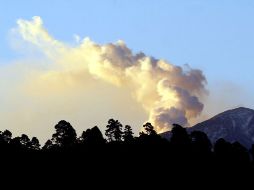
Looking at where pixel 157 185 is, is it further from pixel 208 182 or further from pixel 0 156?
pixel 0 156

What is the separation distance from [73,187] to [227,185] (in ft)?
176

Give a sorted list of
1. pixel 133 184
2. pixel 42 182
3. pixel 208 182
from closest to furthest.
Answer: pixel 42 182 → pixel 133 184 → pixel 208 182

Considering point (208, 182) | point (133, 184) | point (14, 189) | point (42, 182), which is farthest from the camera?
point (208, 182)

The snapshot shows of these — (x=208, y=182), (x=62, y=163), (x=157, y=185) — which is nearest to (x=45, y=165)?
(x=62, y=163)

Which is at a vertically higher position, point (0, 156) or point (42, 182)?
point (0, 156)

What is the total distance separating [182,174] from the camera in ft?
643

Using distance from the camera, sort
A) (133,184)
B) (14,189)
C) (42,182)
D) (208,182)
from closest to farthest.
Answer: (14,189) < (42,182) < (133,184) < (208,182)

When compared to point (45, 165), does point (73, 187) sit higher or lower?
lower

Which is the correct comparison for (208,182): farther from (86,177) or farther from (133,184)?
(86,177)

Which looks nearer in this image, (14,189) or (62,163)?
(14,189)

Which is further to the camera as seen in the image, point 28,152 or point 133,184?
point 28,152

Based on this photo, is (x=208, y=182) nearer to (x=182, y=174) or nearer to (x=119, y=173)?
(x=182, y=174)

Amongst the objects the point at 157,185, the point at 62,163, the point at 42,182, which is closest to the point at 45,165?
the point at 62,163

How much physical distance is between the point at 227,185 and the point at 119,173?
36.2m
